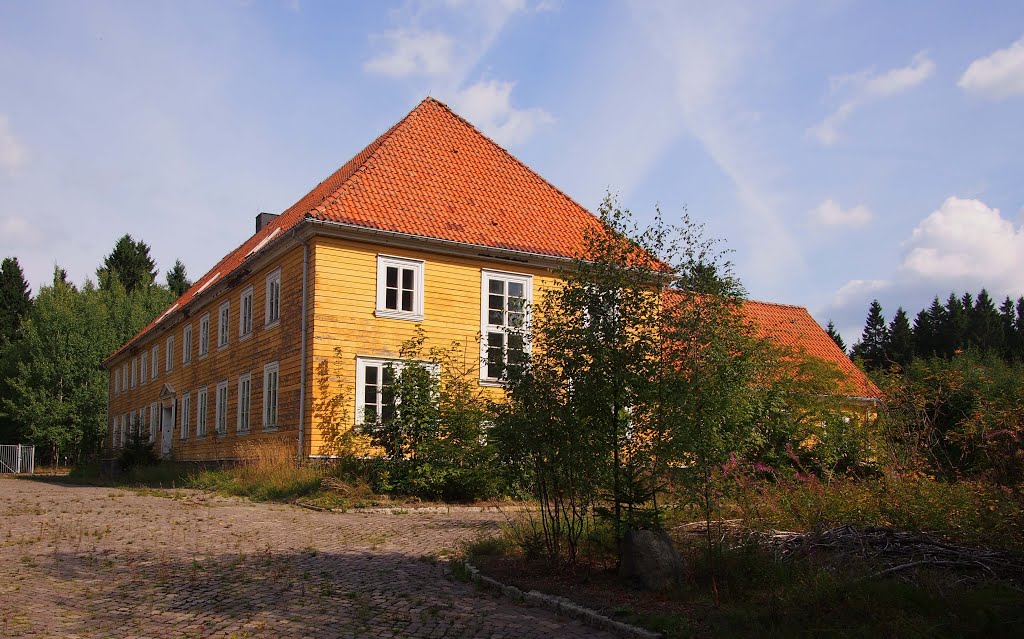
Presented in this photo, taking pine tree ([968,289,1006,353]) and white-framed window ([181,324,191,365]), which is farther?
pine tree ([968,289,1006,353])

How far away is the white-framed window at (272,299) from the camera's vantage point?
888 inches

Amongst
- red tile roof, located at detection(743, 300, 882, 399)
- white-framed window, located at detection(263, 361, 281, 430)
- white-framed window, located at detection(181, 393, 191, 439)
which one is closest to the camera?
white-framed window, located at detection(263, 361, 281, 430)

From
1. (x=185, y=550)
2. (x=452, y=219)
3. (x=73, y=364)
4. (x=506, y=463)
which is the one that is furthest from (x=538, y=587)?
(x=73, y=364)

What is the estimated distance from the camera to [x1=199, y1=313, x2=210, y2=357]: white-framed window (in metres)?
28.6

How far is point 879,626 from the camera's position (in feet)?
18.1

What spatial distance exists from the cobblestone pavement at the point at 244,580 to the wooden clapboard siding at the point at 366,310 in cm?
647

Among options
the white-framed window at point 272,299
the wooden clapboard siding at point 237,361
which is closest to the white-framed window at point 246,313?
the wooden clapboard siding at point 237,361

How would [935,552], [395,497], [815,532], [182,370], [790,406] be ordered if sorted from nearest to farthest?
[935,552], [815,532], [790,406], [395,497], [182,370]

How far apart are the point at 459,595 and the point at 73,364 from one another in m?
49.6

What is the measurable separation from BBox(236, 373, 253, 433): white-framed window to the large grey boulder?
1792 cm

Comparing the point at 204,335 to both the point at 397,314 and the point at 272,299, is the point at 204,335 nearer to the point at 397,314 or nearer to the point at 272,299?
the point at 272,299

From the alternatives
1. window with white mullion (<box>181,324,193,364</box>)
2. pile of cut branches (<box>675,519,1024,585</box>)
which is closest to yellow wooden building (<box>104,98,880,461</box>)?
window with white mullion (<box>181,324,193,364</box>)

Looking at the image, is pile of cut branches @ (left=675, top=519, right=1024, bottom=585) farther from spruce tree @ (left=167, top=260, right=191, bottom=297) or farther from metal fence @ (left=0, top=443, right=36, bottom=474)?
spruce tree @ (left=167, top=260, right=191, bottom=297)

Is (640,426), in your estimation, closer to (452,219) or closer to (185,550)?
(185,550)
